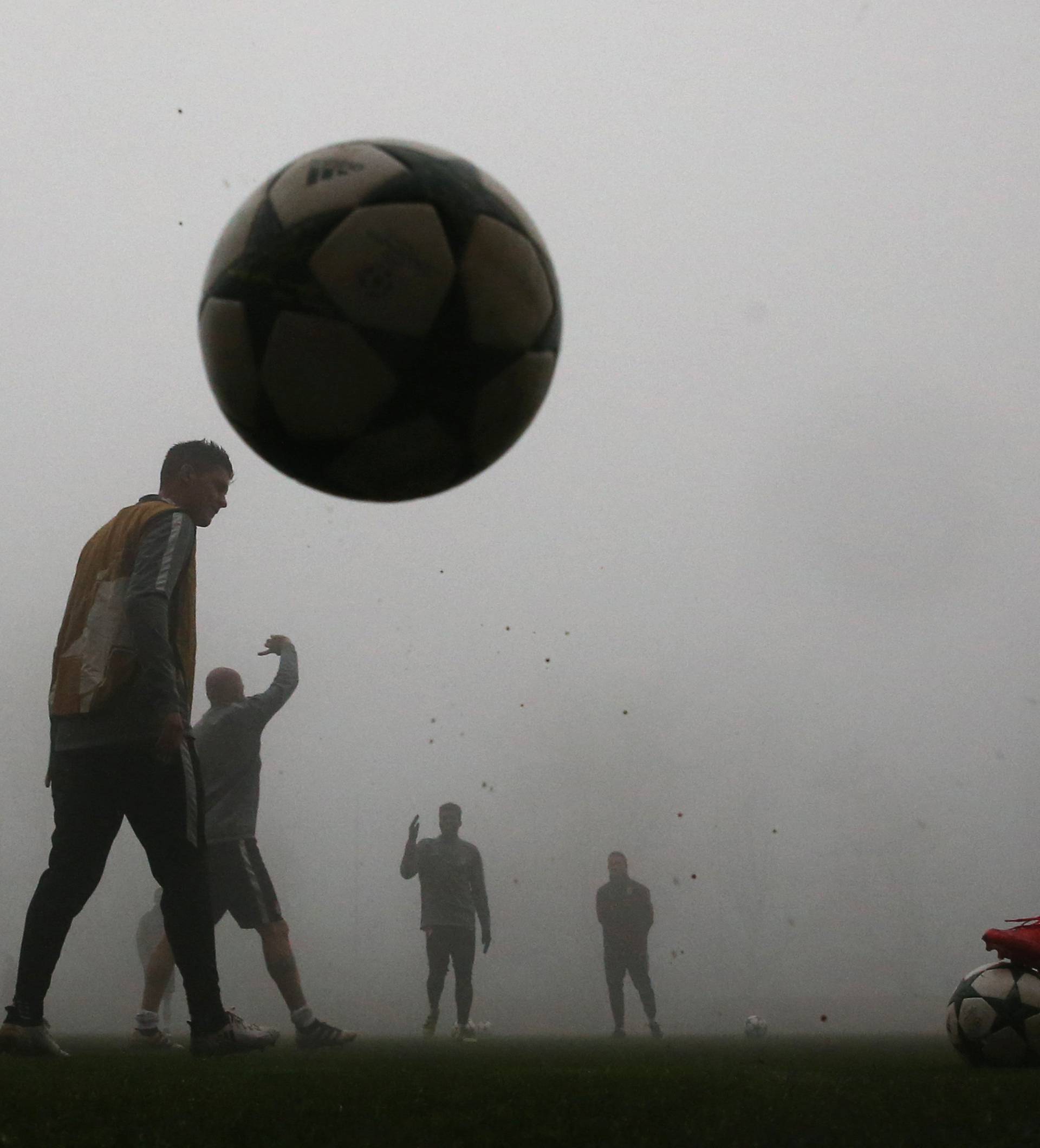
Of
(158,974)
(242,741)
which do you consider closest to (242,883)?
(158,974)

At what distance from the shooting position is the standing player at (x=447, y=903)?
8.98m

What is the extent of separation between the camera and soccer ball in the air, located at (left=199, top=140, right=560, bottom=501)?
265 centimetres

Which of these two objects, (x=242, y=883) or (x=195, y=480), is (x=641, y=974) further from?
(x=195, y=480)

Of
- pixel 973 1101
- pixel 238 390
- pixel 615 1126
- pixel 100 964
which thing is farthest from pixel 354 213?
pixel 100 964

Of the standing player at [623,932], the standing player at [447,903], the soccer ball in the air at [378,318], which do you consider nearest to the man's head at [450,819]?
the standing player at [447,903]

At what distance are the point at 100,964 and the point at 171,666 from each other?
40.8m

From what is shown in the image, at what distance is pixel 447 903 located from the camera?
9.01 m

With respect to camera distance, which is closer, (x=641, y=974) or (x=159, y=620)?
(x=159, y=620)

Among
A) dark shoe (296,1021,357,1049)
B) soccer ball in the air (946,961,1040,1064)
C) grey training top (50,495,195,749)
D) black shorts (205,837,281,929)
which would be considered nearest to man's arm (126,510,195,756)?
grey training top (50,495,195,749)

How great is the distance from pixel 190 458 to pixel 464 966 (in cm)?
590

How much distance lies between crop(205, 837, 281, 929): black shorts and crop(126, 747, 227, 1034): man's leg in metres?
1.36

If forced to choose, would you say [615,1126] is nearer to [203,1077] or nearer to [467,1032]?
[203,1077]

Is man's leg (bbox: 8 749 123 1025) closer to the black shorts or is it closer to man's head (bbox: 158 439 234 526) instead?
man's head (bbox: 158 439 234 526)

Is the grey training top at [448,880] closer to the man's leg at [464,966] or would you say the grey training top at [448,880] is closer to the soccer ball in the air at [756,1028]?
the man's leg at [464,966]
